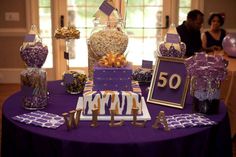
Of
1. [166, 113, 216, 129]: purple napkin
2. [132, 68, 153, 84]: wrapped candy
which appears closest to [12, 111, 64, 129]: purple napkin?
[166, 113, 216, 129]: purple napkin

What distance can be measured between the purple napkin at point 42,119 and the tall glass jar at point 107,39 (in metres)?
0.63

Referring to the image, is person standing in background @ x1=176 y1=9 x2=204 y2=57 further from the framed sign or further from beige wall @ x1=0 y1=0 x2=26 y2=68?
the framed sign

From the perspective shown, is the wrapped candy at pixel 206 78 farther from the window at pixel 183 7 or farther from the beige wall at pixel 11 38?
the beige wall at pixel 11 38

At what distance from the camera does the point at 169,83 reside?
2.23 meters

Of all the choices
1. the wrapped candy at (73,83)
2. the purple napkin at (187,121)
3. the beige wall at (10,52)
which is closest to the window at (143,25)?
the beige wall at (10,52)

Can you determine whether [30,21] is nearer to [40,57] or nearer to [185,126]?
[40,57]

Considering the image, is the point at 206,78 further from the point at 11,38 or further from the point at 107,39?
the point at 11,38

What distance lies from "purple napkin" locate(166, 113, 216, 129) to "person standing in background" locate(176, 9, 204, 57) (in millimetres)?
2895

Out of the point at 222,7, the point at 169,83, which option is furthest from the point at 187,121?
the point at 222,7

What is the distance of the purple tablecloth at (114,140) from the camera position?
5.41 feet

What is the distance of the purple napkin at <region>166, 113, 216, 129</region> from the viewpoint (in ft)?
6.07

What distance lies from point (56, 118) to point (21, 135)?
19 centimetres

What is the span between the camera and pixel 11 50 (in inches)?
226

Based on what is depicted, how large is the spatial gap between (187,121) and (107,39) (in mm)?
804
